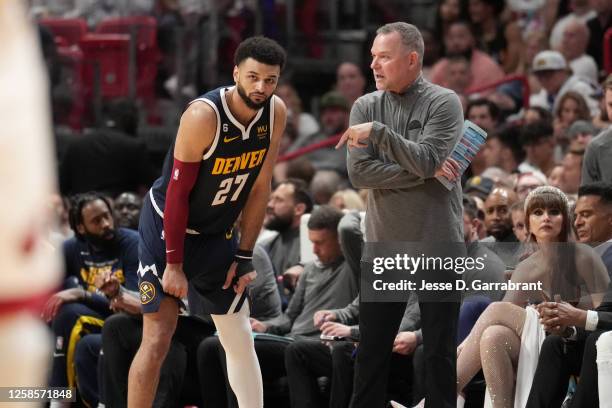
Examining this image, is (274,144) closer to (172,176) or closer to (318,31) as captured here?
(172,176)

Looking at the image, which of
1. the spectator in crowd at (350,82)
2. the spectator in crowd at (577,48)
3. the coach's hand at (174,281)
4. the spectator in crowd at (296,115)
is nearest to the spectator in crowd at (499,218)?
the coach's hand at (174,281)

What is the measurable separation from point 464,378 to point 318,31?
7.13 m

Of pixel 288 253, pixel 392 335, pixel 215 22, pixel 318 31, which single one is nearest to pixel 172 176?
pixel 392 335

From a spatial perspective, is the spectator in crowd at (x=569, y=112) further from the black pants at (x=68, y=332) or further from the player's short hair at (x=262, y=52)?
the player's short hair at (x=262, y=52)

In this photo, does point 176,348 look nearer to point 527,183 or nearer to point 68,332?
point 68,332

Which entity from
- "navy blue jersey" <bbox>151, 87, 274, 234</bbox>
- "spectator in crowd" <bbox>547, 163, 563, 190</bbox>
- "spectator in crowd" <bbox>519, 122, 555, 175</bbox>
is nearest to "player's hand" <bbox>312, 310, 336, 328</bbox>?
"navy blue jersey" <bbox>151, 87, 274, 234</bbox>

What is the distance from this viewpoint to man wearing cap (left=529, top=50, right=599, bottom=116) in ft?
31.2

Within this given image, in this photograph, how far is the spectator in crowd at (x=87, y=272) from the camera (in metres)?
6.60

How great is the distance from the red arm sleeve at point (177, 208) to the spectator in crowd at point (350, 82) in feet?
21.0

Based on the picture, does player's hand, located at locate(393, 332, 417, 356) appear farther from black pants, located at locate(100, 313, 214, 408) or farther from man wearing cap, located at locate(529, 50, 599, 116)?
man wearing cap, located at locate(529, 50, 599, 116)

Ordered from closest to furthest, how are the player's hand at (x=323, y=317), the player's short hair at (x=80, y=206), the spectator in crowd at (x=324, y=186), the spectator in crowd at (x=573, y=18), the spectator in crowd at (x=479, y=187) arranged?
the player's hand at (x=323, y=317), the player's short hair at (x=80, y=206), the spectator in crowd at (x=479, y=187), the spectator in crowd at (x=324, y=186), the spectator in crowd at (x=573, y=18)

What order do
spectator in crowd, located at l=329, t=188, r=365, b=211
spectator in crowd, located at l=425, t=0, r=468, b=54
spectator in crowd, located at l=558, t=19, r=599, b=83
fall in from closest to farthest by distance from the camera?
1. spectator in crowd, located at l=329, t=188, r=365, b=211
2. spectator in crowd, located at l=558, t=19, r=599, b=83
3. spectator in crowd, located at l=425, t=0, r=468, b=54

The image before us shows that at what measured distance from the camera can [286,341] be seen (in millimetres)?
6004

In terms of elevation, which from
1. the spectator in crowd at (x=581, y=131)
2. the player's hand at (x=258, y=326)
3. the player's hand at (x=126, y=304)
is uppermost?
the spectator in crowd at (x=581, y=131)
